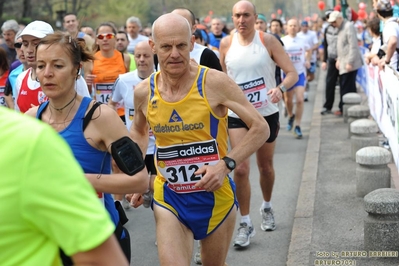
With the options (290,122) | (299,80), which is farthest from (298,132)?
(299,80)

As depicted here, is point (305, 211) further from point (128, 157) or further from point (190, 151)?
point (128, 157)

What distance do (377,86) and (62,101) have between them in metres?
9.76

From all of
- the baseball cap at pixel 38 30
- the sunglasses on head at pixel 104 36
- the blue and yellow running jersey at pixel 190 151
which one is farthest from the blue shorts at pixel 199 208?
the sunglasses on head at pixel 104 36

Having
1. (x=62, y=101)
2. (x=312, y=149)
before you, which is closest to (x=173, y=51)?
(x=62, y=101)

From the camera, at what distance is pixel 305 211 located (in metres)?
7.97

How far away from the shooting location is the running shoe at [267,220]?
749 centimetres

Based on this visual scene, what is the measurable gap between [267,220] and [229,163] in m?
3.14

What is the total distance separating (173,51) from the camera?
4.53 metres

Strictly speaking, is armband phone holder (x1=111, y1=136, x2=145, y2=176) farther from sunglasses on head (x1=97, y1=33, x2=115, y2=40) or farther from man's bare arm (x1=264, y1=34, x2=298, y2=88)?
sunglasses on head (x1=97, y1=33, x2=115, y2=40)

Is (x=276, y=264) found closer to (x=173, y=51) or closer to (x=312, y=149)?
(x=173, y=51)

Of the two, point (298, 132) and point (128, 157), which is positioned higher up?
point (128, 157)

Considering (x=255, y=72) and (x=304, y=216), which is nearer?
(x=255, y=72)

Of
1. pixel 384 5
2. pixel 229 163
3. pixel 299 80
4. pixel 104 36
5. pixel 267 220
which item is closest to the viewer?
pixel 229 163

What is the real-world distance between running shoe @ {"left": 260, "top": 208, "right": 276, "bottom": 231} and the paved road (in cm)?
6
